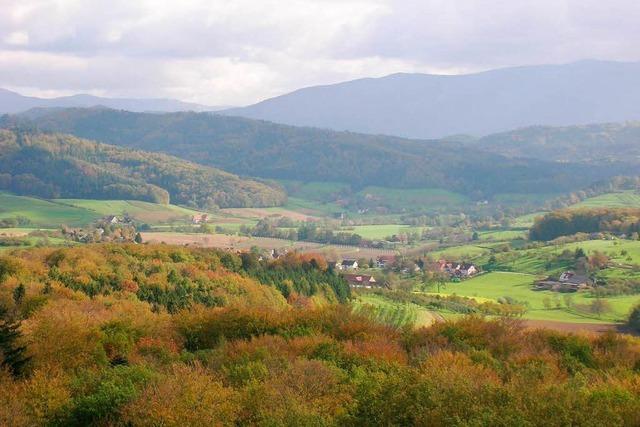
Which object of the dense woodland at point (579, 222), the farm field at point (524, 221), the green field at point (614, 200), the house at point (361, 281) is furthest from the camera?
the green field at point (614, 200)

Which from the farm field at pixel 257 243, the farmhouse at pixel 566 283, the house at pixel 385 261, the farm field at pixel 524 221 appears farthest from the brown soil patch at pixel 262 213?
the farmhouse at pixel 566 283

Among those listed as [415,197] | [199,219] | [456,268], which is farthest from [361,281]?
[415,197]

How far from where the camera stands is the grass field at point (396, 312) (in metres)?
48.2

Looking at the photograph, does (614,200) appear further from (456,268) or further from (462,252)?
(456,268)

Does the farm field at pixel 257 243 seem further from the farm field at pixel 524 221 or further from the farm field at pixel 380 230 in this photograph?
the farm field at pixel 524 221

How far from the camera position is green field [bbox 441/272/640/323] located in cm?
5310

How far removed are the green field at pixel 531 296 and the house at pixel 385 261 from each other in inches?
502

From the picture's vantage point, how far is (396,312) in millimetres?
52469

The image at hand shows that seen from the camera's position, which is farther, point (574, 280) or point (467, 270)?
point (467, 270)

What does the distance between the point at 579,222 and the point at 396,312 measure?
2064 inches

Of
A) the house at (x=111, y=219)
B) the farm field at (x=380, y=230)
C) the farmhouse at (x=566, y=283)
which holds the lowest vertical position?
the farm field at (x=380, y=230)

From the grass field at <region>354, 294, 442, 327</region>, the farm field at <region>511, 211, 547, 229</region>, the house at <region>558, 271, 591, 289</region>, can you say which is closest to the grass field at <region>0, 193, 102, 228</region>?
the grass field at <region>354, 294, 442, 327</region>

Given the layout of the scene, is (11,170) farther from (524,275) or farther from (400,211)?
(524,275)

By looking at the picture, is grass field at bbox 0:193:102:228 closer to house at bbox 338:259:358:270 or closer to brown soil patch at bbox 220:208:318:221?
brown soil patch at bbox 220:208:318:221
